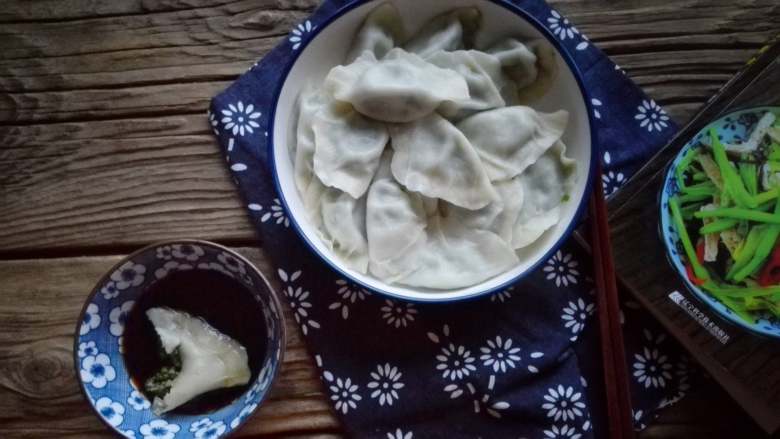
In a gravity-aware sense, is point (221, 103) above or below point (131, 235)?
above

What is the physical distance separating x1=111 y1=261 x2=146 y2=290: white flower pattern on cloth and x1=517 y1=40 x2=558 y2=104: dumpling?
0.69 m

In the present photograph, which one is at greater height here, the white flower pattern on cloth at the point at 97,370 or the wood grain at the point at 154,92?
the wood grain at the point at 154,92

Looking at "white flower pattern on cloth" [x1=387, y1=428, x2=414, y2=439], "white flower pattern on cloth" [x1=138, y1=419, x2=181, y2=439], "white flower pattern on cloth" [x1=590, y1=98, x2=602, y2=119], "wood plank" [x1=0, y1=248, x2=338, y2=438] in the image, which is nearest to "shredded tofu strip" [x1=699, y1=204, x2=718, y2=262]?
"white flower pattern on cloth" [x1=590, y1=98, x2=602, y2=119]

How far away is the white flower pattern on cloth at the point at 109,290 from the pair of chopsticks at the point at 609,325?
2.51ft

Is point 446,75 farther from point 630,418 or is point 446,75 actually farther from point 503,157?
point 630,418

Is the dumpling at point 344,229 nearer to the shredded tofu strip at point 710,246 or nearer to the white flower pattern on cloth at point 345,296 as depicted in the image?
the white flower pattern on cloth at point 345,296

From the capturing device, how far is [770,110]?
118 cm

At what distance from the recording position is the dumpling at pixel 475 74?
3.87 ft

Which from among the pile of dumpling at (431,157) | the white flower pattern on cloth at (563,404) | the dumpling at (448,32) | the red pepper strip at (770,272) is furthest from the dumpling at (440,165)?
the red pepper strip at (770,272)

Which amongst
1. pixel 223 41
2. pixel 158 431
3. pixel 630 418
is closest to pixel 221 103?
pixel 223 41

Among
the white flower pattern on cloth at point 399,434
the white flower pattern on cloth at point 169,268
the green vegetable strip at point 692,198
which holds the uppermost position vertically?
the green vegetable strip at point 692,198

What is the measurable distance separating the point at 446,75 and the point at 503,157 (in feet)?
0.54

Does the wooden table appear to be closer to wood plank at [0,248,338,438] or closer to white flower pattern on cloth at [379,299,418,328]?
wood plank at [0,248,338,438]

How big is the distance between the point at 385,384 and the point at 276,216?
0.33 m
